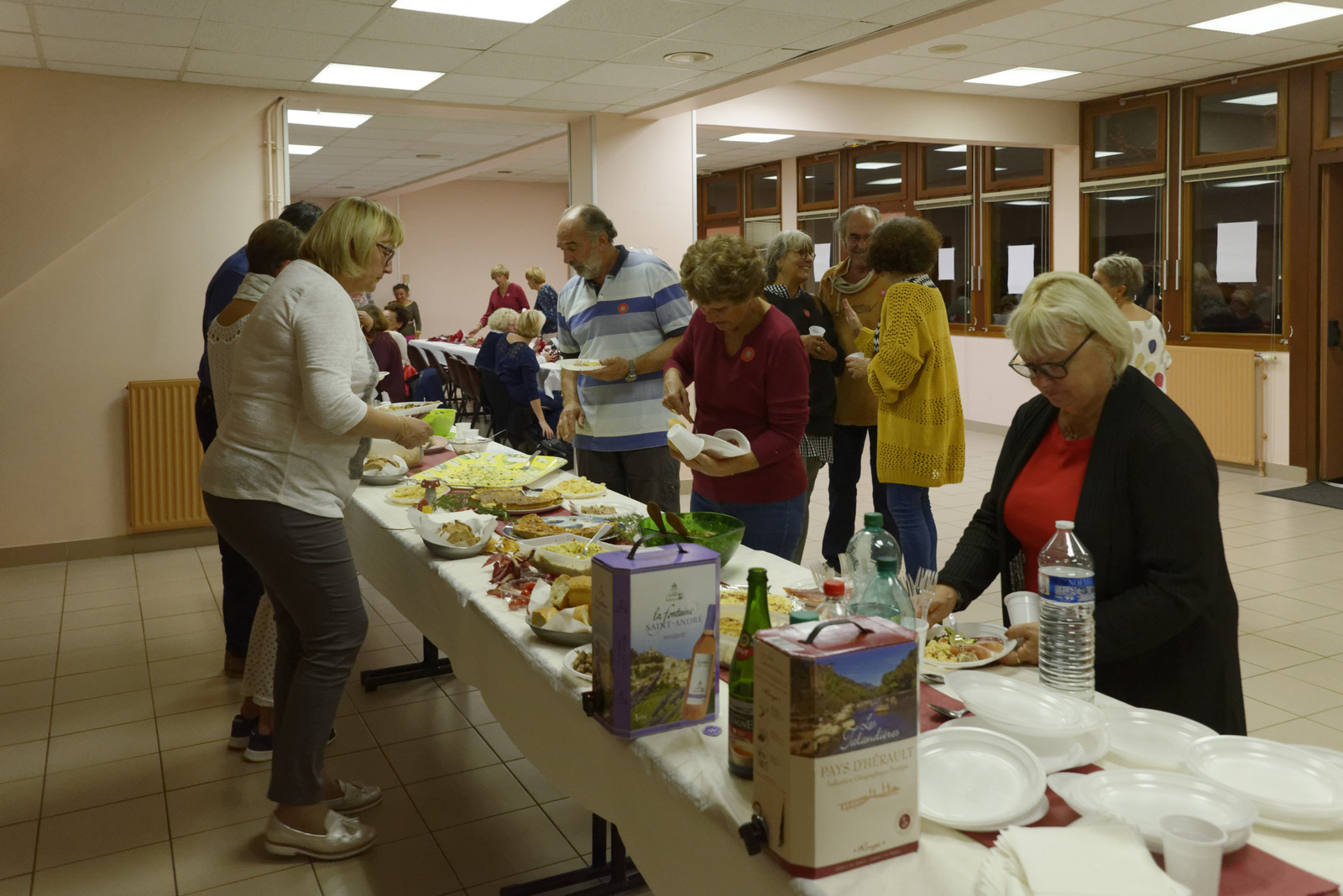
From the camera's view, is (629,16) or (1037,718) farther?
(629,16)

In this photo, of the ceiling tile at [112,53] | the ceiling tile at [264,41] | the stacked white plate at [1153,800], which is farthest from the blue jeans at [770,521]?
the ceiling tile at [112,53]

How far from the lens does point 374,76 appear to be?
19.7 feet

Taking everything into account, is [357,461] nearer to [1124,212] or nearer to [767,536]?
[767,536]

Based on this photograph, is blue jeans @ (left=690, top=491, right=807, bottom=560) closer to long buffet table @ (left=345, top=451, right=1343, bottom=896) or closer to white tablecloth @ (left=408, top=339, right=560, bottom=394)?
long buffet table @ (left=345, top=451, right=1343, bottom=896)

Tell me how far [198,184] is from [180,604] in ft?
8.46

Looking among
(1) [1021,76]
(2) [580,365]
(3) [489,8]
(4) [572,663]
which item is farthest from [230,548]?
(1) [1021,76]

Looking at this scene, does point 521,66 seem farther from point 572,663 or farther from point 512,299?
point 512,299

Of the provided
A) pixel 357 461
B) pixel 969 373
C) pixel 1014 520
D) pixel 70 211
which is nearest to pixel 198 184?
pixel 70 211

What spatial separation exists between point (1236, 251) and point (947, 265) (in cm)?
300

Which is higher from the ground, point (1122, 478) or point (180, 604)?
point (1122, 478)

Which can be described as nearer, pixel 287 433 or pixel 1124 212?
pixel 287 433

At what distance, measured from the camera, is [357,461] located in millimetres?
2480

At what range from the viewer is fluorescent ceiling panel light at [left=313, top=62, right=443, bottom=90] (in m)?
5.78

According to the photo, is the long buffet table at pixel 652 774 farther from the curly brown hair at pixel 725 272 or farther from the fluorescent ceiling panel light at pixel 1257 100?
the fluorescent ceiling panel light at pixel 1257 100
